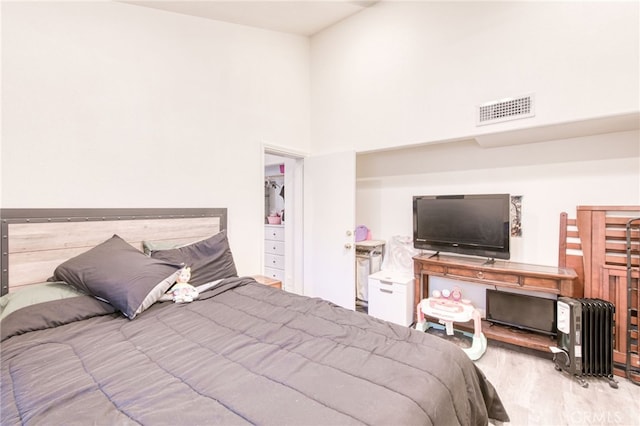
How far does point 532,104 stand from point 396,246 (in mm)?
1959

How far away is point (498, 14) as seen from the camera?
97.6 inches

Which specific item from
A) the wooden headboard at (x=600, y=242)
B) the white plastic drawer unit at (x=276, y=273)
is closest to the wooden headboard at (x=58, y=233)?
the white plastic drawer unit at (x=276, y=273)

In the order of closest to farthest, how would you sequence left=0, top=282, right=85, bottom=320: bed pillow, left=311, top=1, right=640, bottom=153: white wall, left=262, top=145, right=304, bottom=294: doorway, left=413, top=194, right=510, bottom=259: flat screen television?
left=0, top=282, right=85, bottom=320: bed pillow
left=311, top=1, right=640, bottom=153: white wall
left=413, top=194, right=510, bottom=259: flat screen television
left=262, top=145, right=304, bottom=294: doorway

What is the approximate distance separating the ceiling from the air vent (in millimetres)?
1818

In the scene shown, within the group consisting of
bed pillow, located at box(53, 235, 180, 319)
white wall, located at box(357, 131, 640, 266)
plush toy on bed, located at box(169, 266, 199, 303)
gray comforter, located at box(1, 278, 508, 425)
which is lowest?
gray comforter, located at box(1, 278, 508, 425)

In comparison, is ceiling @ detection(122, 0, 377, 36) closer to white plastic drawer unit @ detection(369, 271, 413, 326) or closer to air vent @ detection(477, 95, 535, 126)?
air vent @ detection(477, 95, 535, 126)

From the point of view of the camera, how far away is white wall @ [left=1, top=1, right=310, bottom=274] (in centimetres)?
181

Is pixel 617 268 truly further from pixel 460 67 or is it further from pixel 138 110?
pixel 138 110

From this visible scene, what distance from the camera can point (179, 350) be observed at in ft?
4.14

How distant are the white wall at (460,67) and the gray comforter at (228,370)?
2113mm

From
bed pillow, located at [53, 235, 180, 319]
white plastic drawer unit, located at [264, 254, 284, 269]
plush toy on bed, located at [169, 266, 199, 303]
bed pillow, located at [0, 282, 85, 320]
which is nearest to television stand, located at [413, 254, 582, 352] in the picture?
white plastic drawer unit, located at [264, 254, 284, 269]

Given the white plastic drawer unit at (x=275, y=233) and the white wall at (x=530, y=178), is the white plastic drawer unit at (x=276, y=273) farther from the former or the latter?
the white wall at (x=530, y=178)

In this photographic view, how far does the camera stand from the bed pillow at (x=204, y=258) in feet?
7.04

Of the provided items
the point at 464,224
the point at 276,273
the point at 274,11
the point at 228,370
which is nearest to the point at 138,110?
the point at 274,11
